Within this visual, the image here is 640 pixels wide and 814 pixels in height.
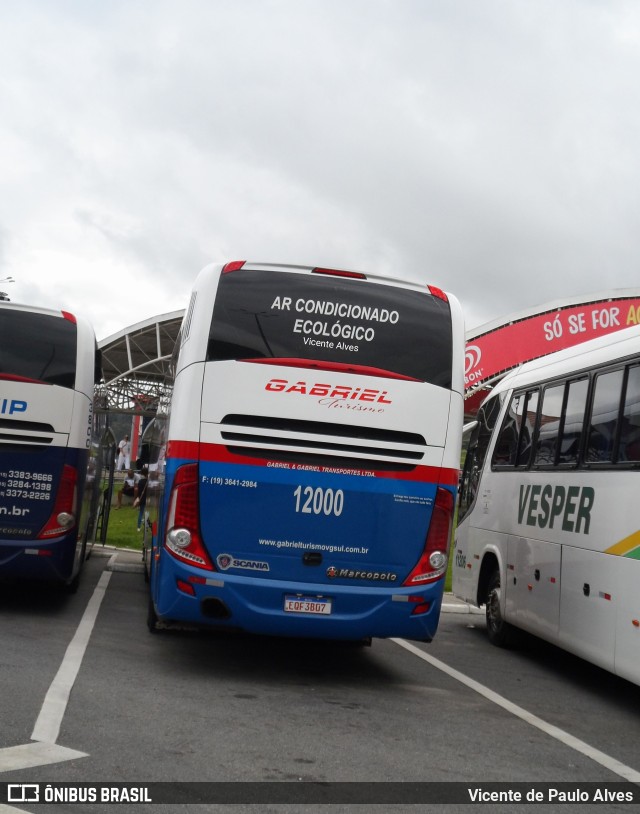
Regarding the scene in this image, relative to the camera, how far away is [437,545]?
8852 mm

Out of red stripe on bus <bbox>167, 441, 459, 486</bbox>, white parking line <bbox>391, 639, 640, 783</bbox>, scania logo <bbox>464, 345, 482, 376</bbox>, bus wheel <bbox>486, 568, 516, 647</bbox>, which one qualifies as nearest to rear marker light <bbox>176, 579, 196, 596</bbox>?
red stripe on bus <bbox>167, 441, 459, 486</bbox>

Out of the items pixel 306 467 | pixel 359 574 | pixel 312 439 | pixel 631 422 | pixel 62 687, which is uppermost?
pixel 631 422

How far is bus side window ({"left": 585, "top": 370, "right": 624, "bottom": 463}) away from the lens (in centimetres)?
911

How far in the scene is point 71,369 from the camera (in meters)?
11.7

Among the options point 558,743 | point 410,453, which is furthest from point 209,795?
point 410,453

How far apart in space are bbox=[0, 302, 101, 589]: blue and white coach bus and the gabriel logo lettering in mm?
3782

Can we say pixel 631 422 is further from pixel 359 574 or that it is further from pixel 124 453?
pixel 124 453

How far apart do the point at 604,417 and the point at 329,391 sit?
2.55m

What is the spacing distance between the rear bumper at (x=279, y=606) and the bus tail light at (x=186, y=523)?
0.29 ft

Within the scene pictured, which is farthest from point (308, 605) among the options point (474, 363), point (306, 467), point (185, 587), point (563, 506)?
point (474, 363)

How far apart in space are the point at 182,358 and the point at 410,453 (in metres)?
2.30

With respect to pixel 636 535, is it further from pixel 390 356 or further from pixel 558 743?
pixel 390 356

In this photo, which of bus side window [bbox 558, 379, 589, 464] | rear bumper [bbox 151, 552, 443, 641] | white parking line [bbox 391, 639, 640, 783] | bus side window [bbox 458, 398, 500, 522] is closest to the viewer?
white parking line [bbox 391, 639, 640, 783]

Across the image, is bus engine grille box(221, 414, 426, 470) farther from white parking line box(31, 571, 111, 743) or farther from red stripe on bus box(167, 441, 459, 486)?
white parking line box(31, 571, 111, 743)
